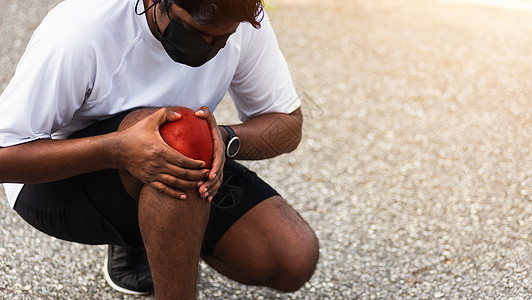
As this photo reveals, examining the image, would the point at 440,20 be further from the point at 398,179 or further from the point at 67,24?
the point at 67,24

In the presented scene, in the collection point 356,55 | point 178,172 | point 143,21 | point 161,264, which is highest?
point 143,21

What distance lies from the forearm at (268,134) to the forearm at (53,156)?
1.63 feet

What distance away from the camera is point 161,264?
1873 mm

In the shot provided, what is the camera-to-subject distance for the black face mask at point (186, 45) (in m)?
1.81

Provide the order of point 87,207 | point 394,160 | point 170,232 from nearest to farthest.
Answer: point 170,232 < point 87,207 < point 394,160

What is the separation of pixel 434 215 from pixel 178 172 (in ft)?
5.66

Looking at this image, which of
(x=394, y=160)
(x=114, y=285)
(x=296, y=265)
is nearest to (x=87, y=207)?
(x=114, y=285)

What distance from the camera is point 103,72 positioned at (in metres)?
1.89

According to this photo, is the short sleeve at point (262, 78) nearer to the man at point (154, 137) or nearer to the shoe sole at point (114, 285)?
the man at point (154, 137)

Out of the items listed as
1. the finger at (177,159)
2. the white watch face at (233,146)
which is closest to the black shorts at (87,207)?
the finger at (177,159)

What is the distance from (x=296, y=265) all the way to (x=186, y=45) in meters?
0.80

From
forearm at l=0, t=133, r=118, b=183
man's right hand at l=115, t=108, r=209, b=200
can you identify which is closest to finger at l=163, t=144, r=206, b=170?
man's right hand at l=115, t=108, r=209, b=200

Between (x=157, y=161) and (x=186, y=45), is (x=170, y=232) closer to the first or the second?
(x=157, y=161)

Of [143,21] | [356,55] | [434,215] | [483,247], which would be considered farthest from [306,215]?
[356,55]
